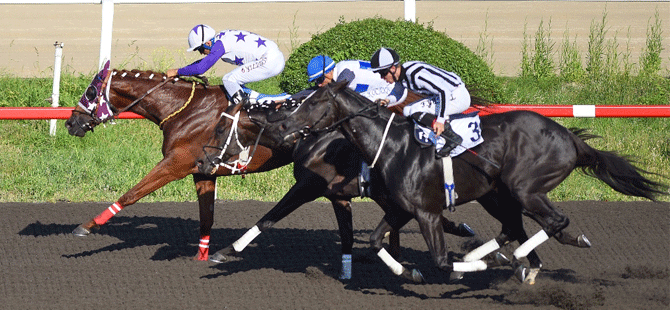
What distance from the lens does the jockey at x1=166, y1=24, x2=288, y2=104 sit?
684 cm

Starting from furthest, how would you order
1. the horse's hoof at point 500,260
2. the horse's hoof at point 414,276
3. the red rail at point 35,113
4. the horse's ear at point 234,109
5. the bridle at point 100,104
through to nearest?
the red rail at point 35,113
the bridle at point 100,104
the horse's ear at point 234,109
the horse's hoof at point 500,260
the horse's hoof at point 414,276

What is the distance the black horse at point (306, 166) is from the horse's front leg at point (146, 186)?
48 cm

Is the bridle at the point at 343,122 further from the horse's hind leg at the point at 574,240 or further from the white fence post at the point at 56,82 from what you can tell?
the white fence post at the point at 56,82

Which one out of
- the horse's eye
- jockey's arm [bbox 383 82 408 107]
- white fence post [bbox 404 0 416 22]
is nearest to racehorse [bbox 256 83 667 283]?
jockey's arm [bbox 383 82 408 107]

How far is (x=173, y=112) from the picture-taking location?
685 cm

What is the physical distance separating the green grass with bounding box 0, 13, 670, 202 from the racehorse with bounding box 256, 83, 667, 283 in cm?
269

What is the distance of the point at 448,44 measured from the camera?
994cm

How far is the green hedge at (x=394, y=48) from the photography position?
966 cm

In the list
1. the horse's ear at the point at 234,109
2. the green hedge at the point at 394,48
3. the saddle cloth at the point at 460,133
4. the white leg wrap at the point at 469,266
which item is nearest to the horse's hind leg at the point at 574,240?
the white leg wrap at the point at 469,266

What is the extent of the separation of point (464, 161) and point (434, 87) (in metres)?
0.52

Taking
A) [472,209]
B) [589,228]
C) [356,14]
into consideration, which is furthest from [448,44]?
[356,14]

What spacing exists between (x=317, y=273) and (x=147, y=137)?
4.85 metres

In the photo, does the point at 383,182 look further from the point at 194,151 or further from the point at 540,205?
the point at 194,151

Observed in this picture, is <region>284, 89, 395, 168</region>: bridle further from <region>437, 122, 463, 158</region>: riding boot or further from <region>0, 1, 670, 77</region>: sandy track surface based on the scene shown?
<region>0, 1, 670, 77</region>: sandy track surface
